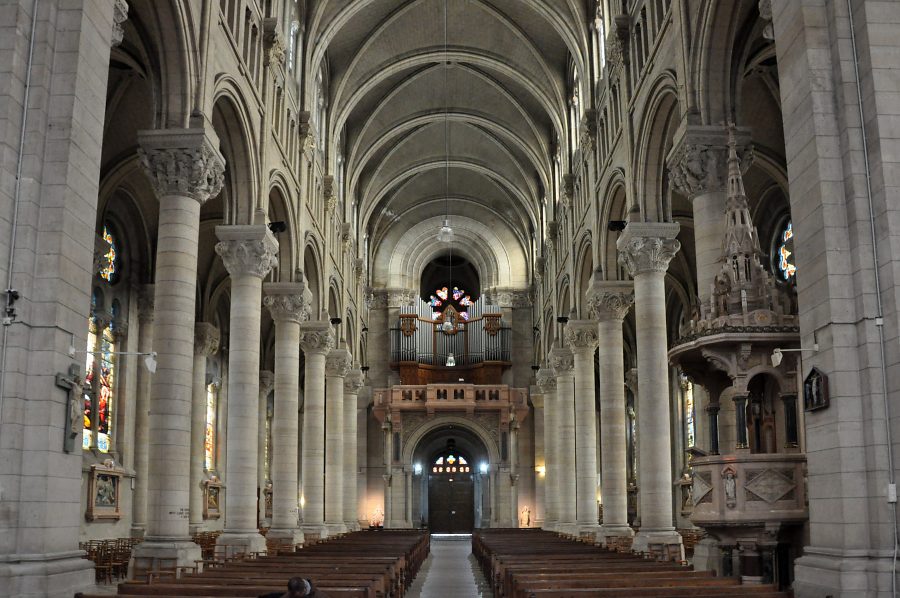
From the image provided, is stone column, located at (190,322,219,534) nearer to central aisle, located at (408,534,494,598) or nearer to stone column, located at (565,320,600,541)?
central aisle, located at (408,534,494,598)

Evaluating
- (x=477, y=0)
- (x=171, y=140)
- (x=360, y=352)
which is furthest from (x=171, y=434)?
(x=360, y=352)

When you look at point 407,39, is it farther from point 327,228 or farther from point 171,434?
point 171,434

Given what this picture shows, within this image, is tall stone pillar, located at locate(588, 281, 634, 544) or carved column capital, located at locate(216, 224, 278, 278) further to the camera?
tall stone pillar, located at locate(588, 281, 634, 544)

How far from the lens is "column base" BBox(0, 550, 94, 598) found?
31.2 ft

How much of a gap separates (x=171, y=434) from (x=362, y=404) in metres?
33.9

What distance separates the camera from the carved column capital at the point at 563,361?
36594 millimetres

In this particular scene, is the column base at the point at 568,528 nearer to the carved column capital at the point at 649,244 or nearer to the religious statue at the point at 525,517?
the religious statue at the point at 525,517

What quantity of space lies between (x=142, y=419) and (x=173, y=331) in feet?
44.2

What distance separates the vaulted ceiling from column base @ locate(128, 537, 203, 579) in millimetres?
17504

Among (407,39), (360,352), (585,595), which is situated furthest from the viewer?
(360,352)

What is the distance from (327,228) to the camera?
110 ft

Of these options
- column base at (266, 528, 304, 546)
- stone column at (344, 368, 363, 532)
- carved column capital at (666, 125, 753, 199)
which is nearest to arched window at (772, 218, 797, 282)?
carved column capital at (666, 125, 753, 199)

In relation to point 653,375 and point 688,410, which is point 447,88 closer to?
point 688,410

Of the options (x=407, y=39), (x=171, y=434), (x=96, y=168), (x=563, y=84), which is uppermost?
(x=407, y=39)
